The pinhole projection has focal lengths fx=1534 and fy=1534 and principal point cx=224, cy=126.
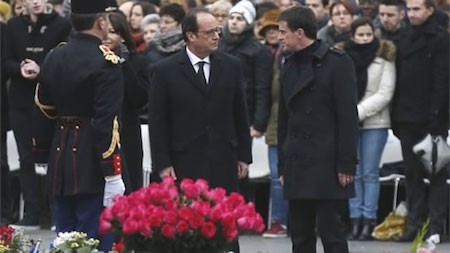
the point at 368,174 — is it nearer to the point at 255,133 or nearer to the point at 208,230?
the point at 255,133

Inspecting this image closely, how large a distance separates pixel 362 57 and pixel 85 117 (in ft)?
16.0

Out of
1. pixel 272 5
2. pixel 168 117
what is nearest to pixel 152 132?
pixel 168 117

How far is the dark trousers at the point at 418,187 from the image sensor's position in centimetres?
1438

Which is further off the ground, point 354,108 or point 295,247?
point 354,108

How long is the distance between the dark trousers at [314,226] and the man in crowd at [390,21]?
394 cm

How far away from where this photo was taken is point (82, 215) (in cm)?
1035

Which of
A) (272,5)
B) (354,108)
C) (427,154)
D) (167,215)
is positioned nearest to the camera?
(167,215)

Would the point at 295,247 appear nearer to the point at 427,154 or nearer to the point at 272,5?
the point at 427,154

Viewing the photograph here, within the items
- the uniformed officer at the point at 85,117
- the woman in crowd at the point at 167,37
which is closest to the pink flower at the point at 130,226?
the uniformed officer at the point at 85,117

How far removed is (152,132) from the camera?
11062 mm

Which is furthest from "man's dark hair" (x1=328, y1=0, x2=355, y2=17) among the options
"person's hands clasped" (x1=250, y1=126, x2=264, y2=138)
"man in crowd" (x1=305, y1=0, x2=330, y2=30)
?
"person's hands clasped" (x1=250, y1=126, x2=264, y2=138)

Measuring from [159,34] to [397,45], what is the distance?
93.5 inches

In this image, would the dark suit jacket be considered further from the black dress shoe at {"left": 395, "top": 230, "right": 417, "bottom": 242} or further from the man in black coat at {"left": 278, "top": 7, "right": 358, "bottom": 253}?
the black dress shoe at {"left": 395, "top": 230, "right": 417, "bottom": 242}

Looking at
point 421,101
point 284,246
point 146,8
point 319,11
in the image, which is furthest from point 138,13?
point 421,101
